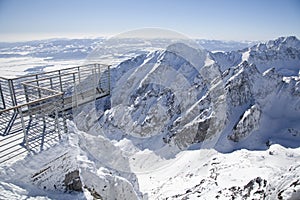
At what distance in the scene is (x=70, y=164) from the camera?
8070mm

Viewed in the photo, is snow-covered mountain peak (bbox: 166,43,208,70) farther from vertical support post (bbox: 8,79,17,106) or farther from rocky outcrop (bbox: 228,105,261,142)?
vertical support post (bbox: 8,79,17,106)

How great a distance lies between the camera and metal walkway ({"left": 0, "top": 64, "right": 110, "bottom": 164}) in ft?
25.2

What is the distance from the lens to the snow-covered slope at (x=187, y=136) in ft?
39.8

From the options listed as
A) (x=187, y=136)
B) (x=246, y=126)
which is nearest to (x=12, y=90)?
(x=246, y=126)

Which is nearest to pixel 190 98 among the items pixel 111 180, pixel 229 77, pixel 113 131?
pixel 229 77

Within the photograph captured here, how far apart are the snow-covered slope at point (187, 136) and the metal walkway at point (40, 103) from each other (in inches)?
31.2

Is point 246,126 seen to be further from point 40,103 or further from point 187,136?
point 40,103

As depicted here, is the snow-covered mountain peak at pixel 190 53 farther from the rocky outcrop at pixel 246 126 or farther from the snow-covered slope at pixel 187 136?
the rocky outcrop at pixel 246 126

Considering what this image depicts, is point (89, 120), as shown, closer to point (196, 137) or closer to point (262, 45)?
point (196, 137)

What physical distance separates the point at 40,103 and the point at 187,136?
66442 millimetres

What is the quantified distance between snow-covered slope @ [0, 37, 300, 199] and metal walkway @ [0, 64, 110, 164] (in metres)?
0.79

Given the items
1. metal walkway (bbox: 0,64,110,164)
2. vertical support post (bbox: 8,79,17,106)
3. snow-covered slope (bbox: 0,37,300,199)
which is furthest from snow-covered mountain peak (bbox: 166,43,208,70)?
vertical support post (bbox: 8,79,17,106)

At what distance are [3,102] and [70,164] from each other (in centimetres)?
569

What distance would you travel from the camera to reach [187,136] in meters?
72.2
